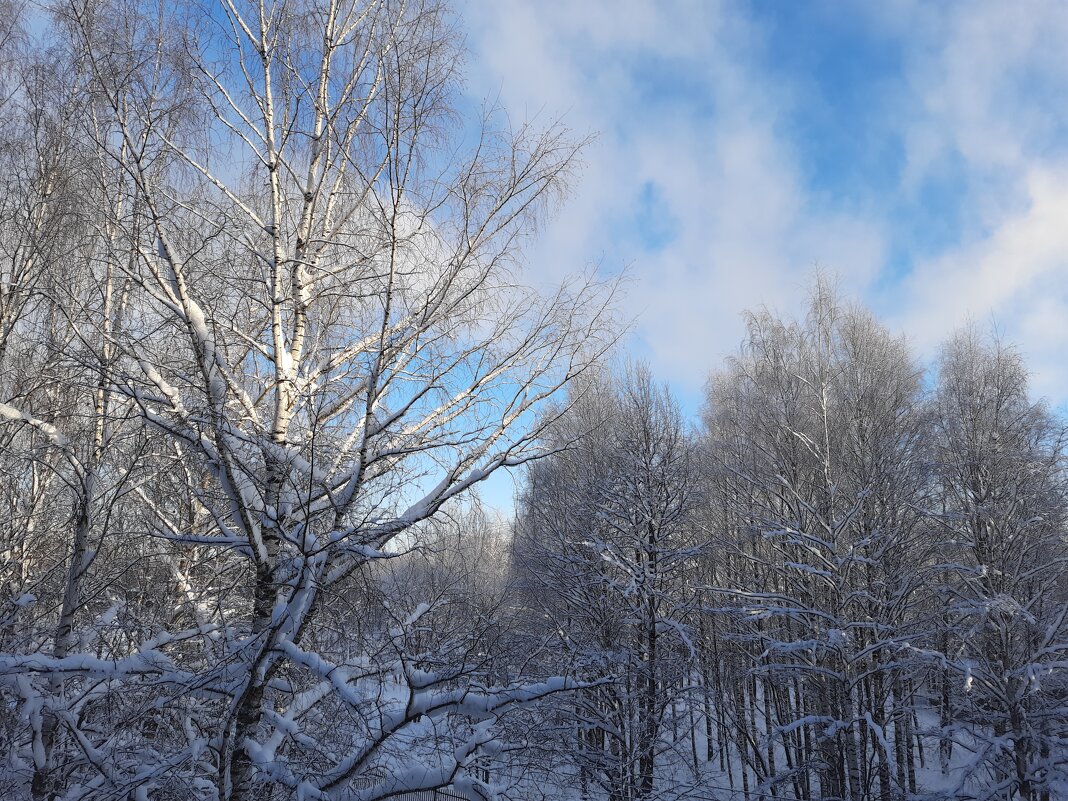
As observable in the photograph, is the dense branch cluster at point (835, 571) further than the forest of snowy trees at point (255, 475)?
Yes

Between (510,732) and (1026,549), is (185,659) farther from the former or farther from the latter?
(1026,549)

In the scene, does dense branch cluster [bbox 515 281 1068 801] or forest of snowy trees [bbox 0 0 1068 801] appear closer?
forest of snowy trees [bbox 0 0 1068 801]

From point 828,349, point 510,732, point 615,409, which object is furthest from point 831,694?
point 510,732

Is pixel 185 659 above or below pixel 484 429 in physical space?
below

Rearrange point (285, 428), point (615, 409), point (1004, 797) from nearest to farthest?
point (285, 428) → point (1004, 797) → point (615, 409)

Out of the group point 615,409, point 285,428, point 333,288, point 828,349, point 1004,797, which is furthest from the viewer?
point 615,409

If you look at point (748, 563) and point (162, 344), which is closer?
point (162, 344)

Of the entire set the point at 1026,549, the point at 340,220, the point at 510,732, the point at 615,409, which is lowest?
the point at 510,732

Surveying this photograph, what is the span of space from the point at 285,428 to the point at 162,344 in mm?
1591

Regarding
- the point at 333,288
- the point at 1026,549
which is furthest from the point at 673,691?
the point at 333,288

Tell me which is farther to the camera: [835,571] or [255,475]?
[835,571]

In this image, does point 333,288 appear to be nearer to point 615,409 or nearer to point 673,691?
point 673,691

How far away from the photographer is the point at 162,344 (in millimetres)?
4668

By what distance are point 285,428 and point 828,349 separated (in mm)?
11580
